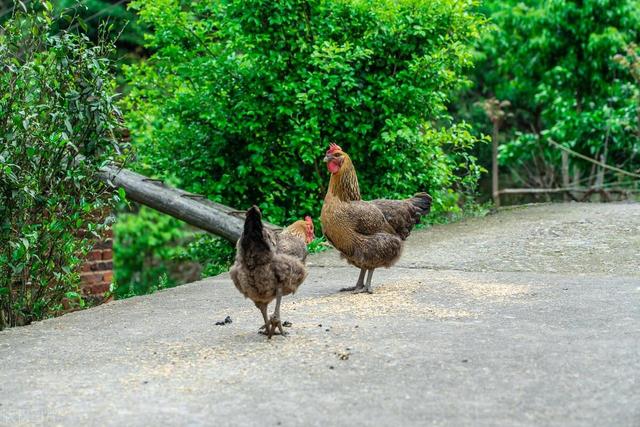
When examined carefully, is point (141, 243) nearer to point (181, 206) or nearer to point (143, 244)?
point (143, 244)

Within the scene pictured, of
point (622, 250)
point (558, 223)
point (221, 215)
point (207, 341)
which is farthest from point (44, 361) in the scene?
point (558, 223)

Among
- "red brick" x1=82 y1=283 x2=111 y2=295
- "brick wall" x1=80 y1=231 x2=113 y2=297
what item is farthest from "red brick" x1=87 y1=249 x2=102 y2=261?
"red brick" x1=82 y1=283 x2=111 y2=295

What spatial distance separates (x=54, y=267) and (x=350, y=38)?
18.8ft

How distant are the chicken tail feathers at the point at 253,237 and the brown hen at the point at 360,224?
1910 millimetres

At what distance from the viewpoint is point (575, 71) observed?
1805 cm

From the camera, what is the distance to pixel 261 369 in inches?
195

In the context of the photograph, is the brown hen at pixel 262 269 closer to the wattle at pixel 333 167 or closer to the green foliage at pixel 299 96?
the wattle at pixel 333 167

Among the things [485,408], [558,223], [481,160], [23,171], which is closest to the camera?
[485,408]

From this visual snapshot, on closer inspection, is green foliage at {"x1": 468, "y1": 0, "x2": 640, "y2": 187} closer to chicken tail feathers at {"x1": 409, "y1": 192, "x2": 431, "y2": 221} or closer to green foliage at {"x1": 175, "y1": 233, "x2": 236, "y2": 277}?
green foliage at {"x1": 175, "y1": 233, "x2": 236, "y2": 277}

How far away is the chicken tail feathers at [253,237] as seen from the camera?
551 centimetres

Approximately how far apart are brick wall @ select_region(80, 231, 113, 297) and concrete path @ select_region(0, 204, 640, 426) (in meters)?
1.37

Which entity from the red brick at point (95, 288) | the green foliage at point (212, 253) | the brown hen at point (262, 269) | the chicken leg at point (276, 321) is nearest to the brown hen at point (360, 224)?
the brown hen at point (262, 269)

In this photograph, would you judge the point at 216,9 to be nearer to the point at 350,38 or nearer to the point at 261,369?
the point at 350,38

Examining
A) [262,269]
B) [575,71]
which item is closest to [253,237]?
[262,269]
